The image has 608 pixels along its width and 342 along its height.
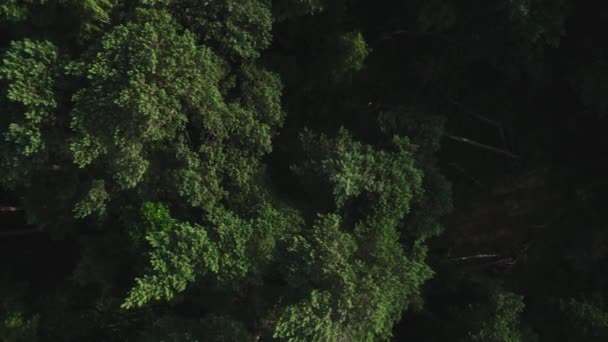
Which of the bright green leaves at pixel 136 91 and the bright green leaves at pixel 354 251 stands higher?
the bright green leaves at pixel 136 91

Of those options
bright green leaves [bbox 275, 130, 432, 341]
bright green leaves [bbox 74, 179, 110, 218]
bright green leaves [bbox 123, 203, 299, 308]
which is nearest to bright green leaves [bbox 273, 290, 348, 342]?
bright green leaves [bbox 275, 130, 432, 341]

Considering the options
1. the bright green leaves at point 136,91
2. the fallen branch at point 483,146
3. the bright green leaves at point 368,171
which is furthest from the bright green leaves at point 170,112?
the fallen branch at point 483,146

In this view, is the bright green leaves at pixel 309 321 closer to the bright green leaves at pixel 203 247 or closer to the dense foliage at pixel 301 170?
the dense foliage at pixel 301 170

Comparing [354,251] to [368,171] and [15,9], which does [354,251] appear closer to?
[368,171]

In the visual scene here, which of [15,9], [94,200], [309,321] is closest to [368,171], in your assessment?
[309,321]

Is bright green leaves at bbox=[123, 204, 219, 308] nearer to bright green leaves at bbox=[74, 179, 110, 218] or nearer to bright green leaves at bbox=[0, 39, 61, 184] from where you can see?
bright green leaves at bbox=[74, 179, 110, 218]

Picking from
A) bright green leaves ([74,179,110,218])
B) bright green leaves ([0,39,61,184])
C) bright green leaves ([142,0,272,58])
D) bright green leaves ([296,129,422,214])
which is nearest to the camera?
bright green leaves ([0,39,61,184])
